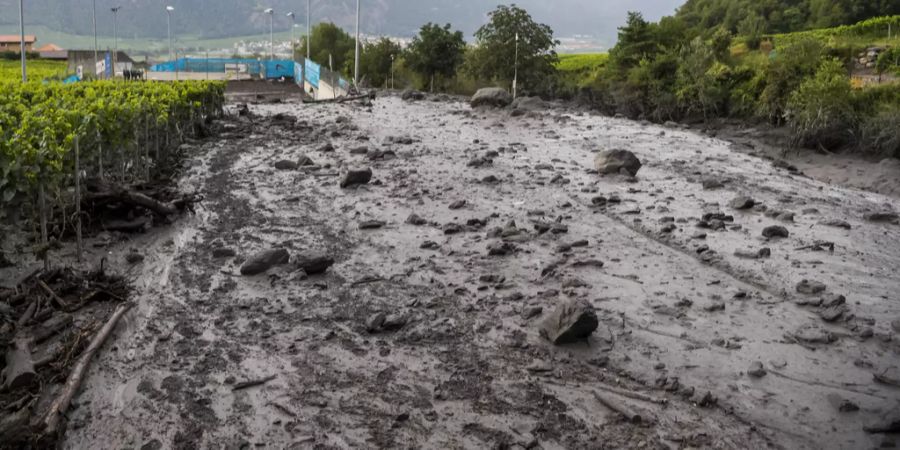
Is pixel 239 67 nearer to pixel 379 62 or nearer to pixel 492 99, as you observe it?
pixel 379 62

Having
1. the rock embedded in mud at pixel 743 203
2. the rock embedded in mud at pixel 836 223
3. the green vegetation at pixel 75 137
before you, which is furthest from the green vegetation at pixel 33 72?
the rock embedded in mud at pixel 836 223

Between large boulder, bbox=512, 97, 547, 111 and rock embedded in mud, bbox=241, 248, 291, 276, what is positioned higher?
large boulder, bbox=512, 97, 547, 111

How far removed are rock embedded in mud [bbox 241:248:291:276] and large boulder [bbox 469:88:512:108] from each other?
26296 millimetres

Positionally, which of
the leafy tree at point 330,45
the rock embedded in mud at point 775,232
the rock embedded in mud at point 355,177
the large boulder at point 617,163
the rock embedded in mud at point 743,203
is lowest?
the rock embedded in mud at point 775,232

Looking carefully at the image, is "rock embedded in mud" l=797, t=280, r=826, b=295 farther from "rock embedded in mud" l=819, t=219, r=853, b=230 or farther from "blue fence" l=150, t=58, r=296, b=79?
"blue fence" l=150, t=58, r=296, b=79

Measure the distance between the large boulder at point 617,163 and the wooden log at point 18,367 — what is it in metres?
14.1

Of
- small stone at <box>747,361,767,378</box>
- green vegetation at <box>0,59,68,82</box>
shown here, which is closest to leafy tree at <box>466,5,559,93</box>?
green vegetation at <box>0,59,68,82</box>

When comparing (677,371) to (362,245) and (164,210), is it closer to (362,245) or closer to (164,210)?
(362,245)

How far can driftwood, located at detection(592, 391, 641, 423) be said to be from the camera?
7.43 m

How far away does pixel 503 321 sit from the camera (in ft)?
32.4

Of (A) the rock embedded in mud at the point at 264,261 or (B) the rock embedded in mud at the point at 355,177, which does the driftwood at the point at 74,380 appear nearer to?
(A) the rock embedded in mud at the point at 264,261

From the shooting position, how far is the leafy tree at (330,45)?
75.3 m

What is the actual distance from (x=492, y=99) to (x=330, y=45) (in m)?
44.5

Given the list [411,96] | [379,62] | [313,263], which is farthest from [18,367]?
[379,62]
